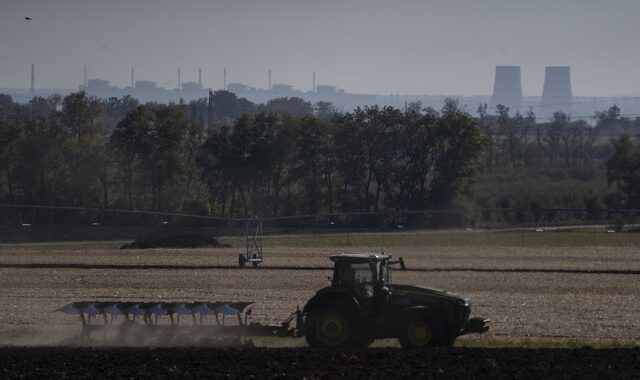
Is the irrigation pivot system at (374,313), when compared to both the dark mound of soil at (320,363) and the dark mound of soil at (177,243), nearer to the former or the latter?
the dark mound of soil at (320,363)

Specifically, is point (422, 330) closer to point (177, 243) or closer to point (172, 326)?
point (172, 326)

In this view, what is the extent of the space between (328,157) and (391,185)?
5680 millimetres

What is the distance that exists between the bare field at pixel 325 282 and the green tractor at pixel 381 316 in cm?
270

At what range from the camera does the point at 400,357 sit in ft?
61.2

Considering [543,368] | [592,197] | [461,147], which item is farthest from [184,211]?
[543,368]

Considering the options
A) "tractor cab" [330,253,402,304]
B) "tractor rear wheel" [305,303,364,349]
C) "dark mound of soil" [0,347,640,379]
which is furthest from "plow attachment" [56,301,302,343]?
"tractor cab" [330,253,402,304]

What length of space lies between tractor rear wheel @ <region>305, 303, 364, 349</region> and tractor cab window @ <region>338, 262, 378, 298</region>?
21.8 inches

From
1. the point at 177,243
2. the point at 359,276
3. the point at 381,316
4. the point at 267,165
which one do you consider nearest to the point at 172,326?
the point at 359,276

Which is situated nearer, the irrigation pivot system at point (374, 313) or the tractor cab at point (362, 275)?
the irrigation pivot system at point (374, 313)

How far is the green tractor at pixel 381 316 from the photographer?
64.4ft

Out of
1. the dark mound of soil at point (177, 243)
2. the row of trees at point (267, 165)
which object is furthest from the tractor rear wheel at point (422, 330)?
the row of trees at point (267, 165)

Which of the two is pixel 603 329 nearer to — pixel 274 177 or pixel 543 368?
pixel 543 368

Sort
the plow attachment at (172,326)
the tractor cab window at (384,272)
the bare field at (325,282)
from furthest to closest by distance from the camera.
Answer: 1. the bare field at (325,282)
2. the plow attachment at (172,326)
3. the tractor cab window at (384,272)

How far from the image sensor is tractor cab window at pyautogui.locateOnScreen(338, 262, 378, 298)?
20.0m
